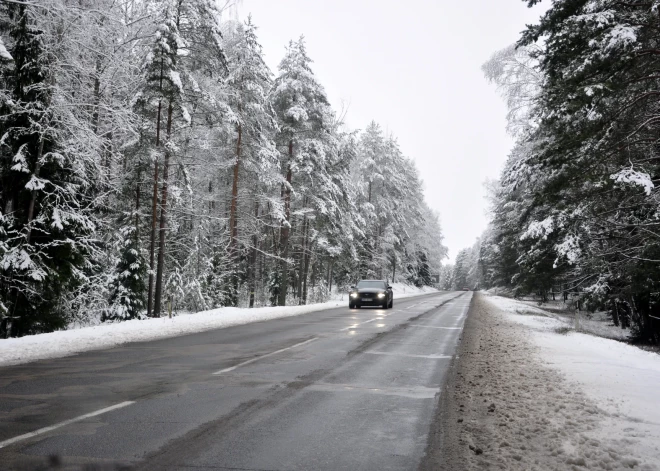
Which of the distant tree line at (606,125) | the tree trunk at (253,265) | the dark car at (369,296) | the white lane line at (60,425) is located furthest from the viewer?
the tree trunk at (253,265)

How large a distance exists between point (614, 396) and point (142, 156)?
1725cm

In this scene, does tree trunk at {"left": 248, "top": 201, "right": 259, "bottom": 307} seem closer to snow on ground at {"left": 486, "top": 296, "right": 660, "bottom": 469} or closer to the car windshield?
the car windshield

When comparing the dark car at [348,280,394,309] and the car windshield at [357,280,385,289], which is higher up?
the car windshield at [357,280,385,289]

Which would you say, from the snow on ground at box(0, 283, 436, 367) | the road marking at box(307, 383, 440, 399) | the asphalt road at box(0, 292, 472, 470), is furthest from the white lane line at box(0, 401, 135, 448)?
the snow on ground at box(0, 283, 436, 367)

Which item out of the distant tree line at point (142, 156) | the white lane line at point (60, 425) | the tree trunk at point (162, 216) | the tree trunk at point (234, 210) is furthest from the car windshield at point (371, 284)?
the white lane line at point (60, 425)

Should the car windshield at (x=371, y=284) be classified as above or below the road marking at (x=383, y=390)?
above

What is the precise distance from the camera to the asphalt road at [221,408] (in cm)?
420

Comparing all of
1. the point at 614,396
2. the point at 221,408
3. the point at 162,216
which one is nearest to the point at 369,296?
the point at 162,216

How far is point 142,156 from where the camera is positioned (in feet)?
59.6

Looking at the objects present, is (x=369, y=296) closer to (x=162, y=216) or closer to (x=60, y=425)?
(x=162, y=216)

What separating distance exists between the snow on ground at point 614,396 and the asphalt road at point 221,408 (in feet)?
5.79

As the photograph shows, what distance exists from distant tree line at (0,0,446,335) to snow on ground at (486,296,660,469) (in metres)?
11.3

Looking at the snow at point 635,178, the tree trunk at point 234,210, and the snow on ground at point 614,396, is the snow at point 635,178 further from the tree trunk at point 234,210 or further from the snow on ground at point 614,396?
the tree trunk at point 234,210

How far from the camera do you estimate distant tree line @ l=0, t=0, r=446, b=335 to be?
12234 millimetres
